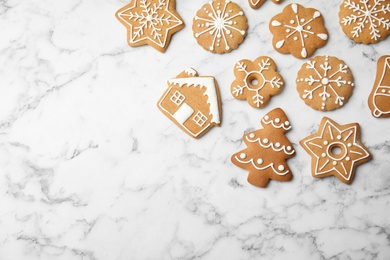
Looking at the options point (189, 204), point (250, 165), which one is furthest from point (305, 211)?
point (189, 204)

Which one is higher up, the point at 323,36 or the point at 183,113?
the point at 323,36

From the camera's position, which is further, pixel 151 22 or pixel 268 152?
pixel 151 22

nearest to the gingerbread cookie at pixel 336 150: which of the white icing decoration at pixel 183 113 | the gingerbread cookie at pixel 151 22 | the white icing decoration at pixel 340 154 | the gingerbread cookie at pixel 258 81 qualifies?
the white icing decoration at pixel 340 154

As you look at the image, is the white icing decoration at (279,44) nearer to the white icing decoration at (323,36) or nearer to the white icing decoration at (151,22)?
the white icing decoration at (323,36)

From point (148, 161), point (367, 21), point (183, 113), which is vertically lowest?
point (148, 161)

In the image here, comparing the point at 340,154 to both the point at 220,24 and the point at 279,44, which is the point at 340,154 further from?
the point at 220,24

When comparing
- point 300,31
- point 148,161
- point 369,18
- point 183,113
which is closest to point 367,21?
point 369,18
